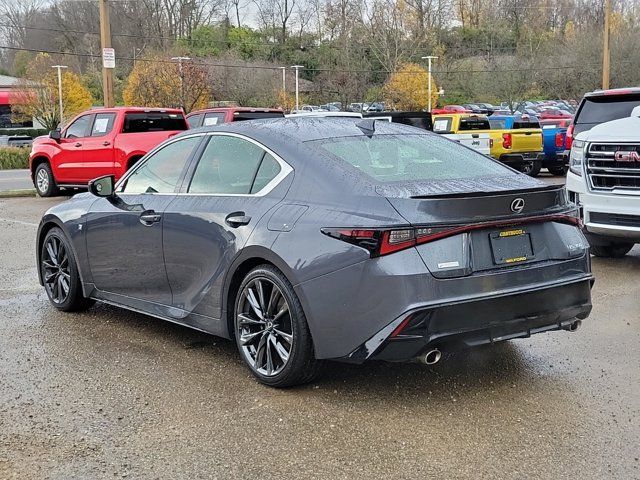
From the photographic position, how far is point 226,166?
504 centimetres

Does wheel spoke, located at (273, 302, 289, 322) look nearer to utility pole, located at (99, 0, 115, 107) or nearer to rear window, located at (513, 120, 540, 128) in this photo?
utility pole, located at (99, 0, 115, 107)

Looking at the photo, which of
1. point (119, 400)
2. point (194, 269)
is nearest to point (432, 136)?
point (194, 269)

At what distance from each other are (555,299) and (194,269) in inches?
88.0

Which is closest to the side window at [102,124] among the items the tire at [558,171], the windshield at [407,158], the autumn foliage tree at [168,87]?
the windshield at [407,158]

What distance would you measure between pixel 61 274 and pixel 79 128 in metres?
10.6

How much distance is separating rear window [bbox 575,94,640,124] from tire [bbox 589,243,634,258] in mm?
1600

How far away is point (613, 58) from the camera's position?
48.8 m

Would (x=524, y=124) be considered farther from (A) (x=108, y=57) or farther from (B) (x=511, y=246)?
(B) (x=511, y=246)

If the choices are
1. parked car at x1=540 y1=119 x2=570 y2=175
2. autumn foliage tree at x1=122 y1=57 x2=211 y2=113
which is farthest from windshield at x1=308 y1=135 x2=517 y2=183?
autumn foliage tree at x1=122 y1=57 x2=211 y2=113

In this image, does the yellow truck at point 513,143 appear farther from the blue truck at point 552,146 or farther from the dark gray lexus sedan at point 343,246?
the dark gray lexus sedan at point 343,246

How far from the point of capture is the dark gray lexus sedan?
3.94 meters

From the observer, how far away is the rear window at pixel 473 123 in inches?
770

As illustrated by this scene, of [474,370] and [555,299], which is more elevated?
[555,299]

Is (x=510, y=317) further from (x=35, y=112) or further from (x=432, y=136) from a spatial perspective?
(x=35, y=112)
